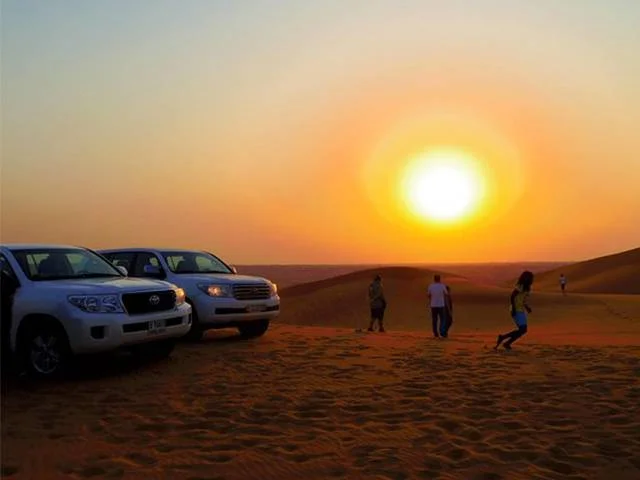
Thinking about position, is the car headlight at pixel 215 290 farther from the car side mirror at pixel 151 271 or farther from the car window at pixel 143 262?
the car window at pixel 143 262

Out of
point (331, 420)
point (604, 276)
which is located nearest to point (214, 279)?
point (331, 420)

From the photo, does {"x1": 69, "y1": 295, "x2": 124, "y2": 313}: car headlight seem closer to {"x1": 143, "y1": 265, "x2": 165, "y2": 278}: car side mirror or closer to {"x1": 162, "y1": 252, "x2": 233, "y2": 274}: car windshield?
{"x1": 143, "y1": 265, "x2": 165, "y2": 278}: car side mirror

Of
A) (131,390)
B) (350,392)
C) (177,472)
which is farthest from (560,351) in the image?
(177,472)

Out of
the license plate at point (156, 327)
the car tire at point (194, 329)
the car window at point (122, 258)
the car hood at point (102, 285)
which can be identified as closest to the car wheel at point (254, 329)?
the car tire at point (194, 329)

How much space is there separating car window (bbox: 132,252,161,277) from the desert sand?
2.14m

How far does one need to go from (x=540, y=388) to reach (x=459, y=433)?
2.46 meters

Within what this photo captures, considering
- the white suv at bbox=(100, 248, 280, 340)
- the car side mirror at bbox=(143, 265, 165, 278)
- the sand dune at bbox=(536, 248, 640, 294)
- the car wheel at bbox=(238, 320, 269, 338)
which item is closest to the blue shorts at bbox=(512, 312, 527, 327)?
the white suv at bbox=(100, 248, 280, 340)

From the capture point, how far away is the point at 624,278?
49000mm

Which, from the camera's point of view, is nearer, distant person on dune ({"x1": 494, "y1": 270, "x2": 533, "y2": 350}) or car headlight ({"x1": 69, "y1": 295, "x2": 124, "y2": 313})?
car headlight ({"x1": 69, "y1": 295, "x2": 124, "y2": 313})

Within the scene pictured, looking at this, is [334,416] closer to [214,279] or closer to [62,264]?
[62,264]

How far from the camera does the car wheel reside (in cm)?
1401

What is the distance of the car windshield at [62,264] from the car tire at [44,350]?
0.76 m

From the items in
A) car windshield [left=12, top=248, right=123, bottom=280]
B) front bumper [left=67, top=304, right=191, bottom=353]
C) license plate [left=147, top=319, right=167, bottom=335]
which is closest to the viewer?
front bumper [left=67, top=304, right=191, bottom=353]

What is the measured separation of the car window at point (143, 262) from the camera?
1348 centimetres
